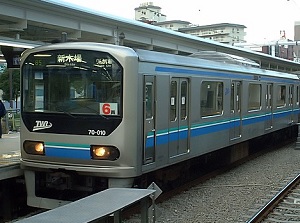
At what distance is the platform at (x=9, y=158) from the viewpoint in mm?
7812

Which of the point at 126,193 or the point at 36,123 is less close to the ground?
the point at 36,123

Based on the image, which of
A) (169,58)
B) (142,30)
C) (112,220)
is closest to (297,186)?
(169,58)

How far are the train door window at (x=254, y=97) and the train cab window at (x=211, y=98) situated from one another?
2323 mm

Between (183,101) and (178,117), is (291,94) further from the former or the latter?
(178,117)

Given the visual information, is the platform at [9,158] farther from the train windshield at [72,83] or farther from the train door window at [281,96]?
the train door window at [281,96]

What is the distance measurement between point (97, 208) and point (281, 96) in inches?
497

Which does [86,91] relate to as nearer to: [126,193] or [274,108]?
[126,193]

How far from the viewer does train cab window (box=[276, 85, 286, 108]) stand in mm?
15734

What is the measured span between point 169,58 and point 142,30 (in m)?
10.3

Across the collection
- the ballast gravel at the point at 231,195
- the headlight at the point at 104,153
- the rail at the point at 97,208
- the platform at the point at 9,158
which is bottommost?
the ballast gravel at the point at 231,195

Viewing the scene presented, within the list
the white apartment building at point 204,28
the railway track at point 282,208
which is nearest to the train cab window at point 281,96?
the railway track at point 282,208

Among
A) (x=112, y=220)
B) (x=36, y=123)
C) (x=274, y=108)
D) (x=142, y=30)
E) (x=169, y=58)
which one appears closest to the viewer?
(x=112, y=220)

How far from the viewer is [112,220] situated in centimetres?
517

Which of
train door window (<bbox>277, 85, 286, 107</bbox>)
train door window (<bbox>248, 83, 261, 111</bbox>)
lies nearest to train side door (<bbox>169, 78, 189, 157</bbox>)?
train door window (<bbox>248, 83, 261, 111</bbox>)
